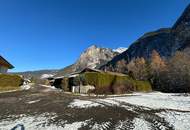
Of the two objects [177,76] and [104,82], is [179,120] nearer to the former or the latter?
[104,82]

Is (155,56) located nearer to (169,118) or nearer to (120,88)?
(120,88)

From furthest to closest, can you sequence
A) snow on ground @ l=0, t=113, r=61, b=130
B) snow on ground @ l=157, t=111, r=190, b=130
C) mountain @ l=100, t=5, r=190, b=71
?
mountain @ l=100, t=5, r=190, b=71, snow on ground @ l=0, t=113, r=61, b=130, snow on ground @ l=157, t=111, r=190, b=130

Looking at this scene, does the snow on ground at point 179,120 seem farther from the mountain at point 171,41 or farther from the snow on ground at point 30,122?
the mountain at point 171,41

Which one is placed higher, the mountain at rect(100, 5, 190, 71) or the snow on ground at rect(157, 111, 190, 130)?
the mountain at rect(100, 5, 190, 71)

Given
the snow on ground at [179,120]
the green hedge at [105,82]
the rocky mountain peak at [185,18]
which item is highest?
the rocky mountain peak at [185,18]

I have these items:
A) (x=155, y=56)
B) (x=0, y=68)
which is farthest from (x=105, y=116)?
(x=155, y=56)

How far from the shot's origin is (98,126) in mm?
9914

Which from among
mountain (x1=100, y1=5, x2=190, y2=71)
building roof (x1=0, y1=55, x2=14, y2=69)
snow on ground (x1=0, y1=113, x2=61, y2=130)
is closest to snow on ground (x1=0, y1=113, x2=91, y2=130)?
snow on ground (x1=0, y1=113, x2=61, y2=130)

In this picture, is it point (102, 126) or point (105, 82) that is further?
point (105, 82)

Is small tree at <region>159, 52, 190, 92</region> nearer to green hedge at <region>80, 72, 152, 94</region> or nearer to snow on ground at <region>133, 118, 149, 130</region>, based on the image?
green hedge at <region>80, 72, 152, 94</region>

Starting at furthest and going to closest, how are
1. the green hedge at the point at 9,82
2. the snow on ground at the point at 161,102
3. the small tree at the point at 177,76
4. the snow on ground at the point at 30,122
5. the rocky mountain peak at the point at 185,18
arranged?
the rocky mountain peak at the point at 185,18
the small tree at the point at 177,76
the green hedge at the point at 9,82
the snow on ground at the point at 161,102
the snow on ground at the point at 30,122

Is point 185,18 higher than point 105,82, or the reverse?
point 185,18

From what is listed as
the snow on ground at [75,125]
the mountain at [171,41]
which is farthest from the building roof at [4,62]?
the mountain at [171,41]

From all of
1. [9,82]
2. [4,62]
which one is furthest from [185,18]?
[9,82]
